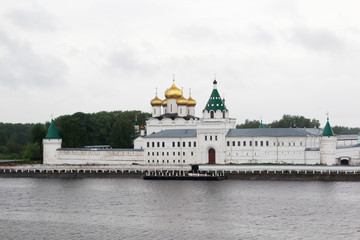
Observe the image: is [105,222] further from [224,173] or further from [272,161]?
[272,161]

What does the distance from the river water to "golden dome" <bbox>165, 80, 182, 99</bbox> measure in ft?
74.4

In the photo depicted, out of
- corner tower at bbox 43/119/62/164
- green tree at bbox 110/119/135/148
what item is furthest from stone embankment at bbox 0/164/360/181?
green tree at bbox 110/119/135/148

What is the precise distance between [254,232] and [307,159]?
29.0 meters

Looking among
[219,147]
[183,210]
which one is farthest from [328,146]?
[183,210]

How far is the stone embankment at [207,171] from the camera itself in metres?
50.4

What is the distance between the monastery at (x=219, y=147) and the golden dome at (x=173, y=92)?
6.01 m

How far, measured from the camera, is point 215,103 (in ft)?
200

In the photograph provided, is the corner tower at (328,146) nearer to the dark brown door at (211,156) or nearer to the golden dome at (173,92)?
the dark brown door at (211,156)

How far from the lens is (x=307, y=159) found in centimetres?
5638

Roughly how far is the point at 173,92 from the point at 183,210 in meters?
36.8

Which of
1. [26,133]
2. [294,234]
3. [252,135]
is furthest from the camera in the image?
[26,133]

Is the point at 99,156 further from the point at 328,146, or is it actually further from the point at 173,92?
the point at 328,146

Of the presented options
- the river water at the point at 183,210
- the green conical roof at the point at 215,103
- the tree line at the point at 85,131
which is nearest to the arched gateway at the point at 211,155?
the green conical roof at the point at 215,103

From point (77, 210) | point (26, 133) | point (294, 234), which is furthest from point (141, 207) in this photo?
point (26, 133)
